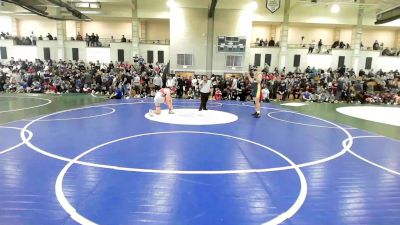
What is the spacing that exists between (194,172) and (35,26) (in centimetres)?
2830

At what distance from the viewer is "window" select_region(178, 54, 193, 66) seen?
2067 centimetres

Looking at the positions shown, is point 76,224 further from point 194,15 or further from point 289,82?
point 194,15

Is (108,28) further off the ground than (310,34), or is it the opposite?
(108,28)

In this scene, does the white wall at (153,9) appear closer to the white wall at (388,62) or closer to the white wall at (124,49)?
the white wall at (124,49)

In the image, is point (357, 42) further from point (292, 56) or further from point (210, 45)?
point (210, 45)

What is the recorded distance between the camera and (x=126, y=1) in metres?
21.4

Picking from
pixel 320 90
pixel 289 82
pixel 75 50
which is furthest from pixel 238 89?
pixel 75 50

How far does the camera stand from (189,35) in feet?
66.8

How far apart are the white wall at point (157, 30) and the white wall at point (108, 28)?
1919 mm

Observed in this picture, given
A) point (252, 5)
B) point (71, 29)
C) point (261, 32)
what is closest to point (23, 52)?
point (71, 29)

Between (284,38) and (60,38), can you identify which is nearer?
(284,38)

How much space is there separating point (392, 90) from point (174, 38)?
14542 millimetres

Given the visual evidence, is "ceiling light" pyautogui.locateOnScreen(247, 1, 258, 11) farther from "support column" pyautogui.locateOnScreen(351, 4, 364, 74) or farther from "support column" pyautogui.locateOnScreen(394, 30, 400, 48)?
"support column" pyautogui.locateOnScreen(394, 30, 400, 48)

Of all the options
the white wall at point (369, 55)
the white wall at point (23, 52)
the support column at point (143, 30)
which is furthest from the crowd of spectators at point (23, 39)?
the white wall at point (369, 55)
